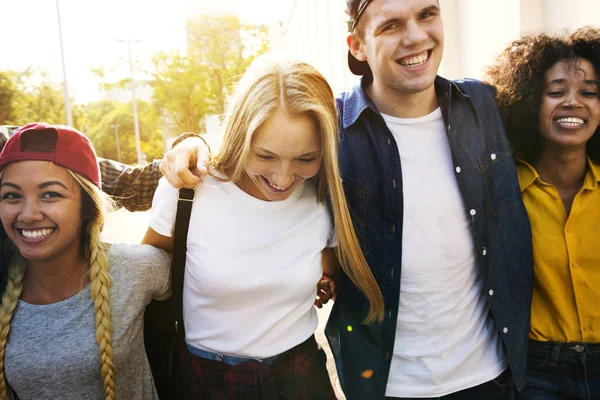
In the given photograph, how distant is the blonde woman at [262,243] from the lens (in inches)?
76.7

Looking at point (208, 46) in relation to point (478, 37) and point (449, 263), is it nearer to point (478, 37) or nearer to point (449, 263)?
point (478, 37)

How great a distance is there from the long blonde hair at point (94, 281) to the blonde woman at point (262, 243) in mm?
217

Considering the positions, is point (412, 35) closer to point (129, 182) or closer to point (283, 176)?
point (283, 176)

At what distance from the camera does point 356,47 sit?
8.14 feet

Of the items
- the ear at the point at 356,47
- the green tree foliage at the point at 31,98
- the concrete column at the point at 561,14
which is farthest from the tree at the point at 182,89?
the ear at the point at 356,47

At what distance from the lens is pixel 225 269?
1.96m

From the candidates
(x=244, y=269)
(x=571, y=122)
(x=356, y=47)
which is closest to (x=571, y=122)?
(x=571, y=122)

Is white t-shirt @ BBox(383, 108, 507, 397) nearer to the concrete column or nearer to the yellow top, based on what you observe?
the yellow top

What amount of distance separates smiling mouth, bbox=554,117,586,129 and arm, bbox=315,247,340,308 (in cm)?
117

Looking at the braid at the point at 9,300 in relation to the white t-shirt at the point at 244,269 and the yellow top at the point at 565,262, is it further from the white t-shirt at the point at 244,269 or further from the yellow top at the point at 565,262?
the yellow top at the point at 565,262

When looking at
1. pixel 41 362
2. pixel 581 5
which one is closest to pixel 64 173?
pixel 41 362

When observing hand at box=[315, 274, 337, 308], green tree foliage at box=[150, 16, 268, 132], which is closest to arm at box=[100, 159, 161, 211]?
hand at box=[315, 274, 337, 308]

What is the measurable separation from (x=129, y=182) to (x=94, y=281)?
0.75 m

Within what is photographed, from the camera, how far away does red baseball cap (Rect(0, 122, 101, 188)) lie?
1.85 metres
